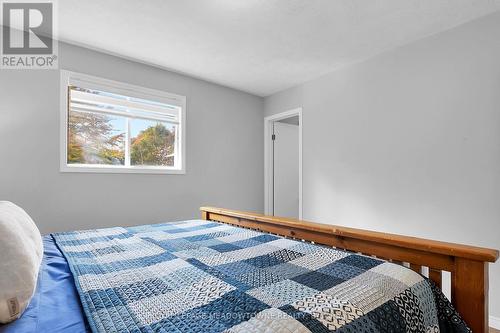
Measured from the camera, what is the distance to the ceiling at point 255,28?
1994 millimetres

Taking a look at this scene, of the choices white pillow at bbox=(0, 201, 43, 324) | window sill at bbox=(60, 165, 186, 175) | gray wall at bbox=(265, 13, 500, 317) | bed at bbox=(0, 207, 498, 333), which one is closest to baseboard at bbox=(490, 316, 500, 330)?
gray wall at bbox=(265, 13, 500, 317)

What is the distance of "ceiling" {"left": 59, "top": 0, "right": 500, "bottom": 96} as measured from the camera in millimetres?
1994

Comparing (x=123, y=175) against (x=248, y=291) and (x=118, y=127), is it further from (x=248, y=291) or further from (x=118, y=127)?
(x=248, y=291)

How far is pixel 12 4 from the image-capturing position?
203 centimetres

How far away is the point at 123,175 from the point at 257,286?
238 cm

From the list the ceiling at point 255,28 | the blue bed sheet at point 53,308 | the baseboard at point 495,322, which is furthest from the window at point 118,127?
the baseboard at point 495,322

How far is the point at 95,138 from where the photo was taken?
279 cm

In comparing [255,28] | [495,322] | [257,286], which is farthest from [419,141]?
[257,286]

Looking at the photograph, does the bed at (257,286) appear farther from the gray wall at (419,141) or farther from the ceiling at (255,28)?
the ceiling at (255,28)

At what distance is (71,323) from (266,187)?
3527mm

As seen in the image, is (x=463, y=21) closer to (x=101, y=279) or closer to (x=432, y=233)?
(x=432, y=233)

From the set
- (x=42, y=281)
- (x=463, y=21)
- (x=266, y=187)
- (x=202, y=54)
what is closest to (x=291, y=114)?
(x=266, y=187)

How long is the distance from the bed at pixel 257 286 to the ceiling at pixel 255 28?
5.44 ft

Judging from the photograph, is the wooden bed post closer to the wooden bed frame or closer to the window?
the wooden bed frame
